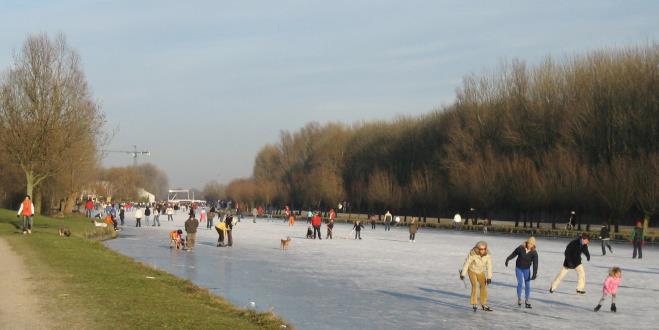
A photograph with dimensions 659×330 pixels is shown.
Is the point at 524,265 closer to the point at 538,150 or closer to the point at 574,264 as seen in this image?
the point at 574,264

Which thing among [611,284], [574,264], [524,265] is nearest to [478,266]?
[524,265]

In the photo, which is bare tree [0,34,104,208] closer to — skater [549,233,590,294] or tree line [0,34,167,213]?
tree line [0,34,167,213]

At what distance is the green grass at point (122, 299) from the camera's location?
10117 millimetres

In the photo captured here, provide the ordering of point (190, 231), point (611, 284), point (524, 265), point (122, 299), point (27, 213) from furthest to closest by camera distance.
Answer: point (190, 231) → point (27, 213) → point (524, 265) → point (611, 284) → point (122, 299)

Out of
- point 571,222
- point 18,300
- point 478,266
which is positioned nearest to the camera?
point 18,300

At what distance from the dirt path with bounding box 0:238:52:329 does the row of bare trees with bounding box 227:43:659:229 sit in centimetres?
4192

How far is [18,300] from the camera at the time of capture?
11578 mm

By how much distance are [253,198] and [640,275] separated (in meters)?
110

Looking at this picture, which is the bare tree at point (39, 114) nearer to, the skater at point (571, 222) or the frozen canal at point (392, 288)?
the frozen canal at point (392, 288)

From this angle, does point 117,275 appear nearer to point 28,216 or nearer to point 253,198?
point 28,216

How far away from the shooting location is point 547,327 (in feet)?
40.4

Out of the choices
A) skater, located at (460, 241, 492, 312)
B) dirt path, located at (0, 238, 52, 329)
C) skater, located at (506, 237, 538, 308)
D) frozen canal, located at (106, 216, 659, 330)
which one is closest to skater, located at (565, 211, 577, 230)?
→ frozen canal, located at (106, 216, 659, 330)

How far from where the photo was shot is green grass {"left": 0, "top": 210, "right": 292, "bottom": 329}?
1012 cm

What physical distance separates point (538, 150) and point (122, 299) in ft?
182
